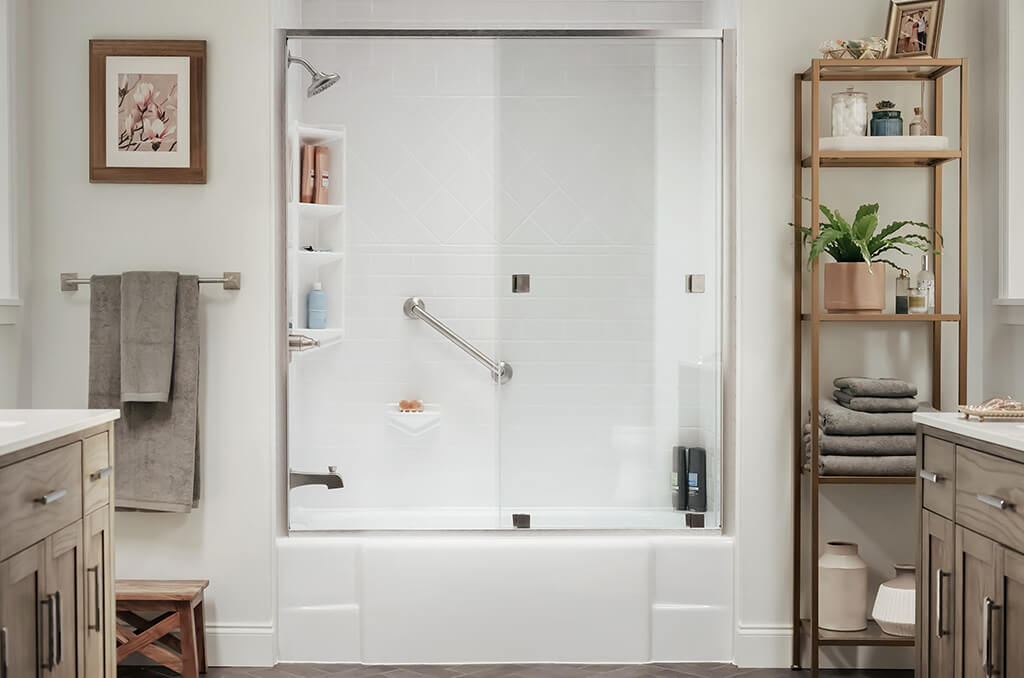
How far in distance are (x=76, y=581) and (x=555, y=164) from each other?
185 cm

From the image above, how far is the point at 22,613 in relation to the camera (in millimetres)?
1711

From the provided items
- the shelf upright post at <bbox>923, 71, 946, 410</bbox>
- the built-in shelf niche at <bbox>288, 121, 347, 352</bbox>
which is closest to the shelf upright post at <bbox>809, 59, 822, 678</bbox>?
the shelf upright post at <bbox>923, 71, 946, 410</bbox>

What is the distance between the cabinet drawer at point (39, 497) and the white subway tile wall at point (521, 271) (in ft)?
3.63

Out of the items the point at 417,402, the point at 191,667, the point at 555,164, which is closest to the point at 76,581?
the point at 191,667

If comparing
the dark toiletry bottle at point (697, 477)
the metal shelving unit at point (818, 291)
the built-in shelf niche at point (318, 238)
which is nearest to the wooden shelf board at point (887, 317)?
the metal shelving unit at point (818, 291)

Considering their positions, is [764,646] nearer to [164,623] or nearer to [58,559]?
[164,623]

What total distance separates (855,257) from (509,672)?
1.68 m

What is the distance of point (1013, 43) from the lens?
280 centimetres

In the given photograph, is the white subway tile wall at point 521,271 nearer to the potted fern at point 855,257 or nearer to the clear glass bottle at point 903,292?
the potted fern at point 855,257

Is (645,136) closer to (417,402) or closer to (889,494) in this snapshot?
(417,402)

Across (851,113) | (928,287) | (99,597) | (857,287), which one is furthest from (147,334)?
(928,287)

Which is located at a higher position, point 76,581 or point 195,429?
point 195,429

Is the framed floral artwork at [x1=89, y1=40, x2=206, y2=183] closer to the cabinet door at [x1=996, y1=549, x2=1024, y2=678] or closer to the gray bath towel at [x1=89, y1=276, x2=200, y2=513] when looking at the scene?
the gray bath towel at [x1=89, y1=276, x2=200, y2=513]

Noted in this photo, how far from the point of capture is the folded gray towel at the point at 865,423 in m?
2.70
